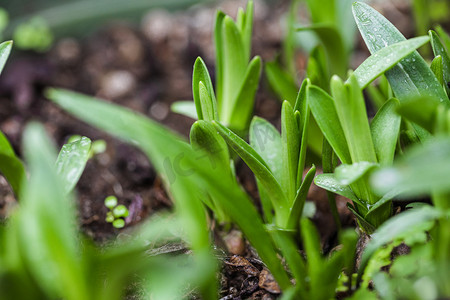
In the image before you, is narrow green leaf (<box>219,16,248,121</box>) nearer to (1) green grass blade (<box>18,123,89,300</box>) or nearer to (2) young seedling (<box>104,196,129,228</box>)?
(2) young seedling (<box>104,196,129,228</box>)

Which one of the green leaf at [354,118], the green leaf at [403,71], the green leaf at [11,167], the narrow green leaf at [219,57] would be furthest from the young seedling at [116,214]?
the green leaf at [403,71]

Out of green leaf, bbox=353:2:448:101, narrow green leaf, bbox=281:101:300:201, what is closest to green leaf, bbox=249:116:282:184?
narrow green leaf, bbox=281:101:300:201

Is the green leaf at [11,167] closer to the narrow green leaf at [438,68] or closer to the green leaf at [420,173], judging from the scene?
the green leaf at [420,173]

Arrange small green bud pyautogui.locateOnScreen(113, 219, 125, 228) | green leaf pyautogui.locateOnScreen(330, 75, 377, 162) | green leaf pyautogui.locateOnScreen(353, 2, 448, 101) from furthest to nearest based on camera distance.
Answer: small green bud pyautogui.locateOnScreen(113, 219, 125, 228), green leaf pyautogui.locateOnScreen(353, 2, 448, 101), green leaf pyautogui.locateOnScreen(330, 75, 377, 162)

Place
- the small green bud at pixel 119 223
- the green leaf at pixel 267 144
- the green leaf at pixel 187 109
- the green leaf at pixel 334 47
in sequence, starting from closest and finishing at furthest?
1. the green leaf at pixel 267 144
2. the small green bud at pixel 119 223
3. the green leaf at pixel 187 109
4. the green leaf at pixel 334 47

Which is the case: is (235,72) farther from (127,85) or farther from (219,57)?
(127,85)

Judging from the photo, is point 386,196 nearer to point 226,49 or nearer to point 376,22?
point 376,22

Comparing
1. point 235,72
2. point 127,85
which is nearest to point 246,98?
point 235,72
